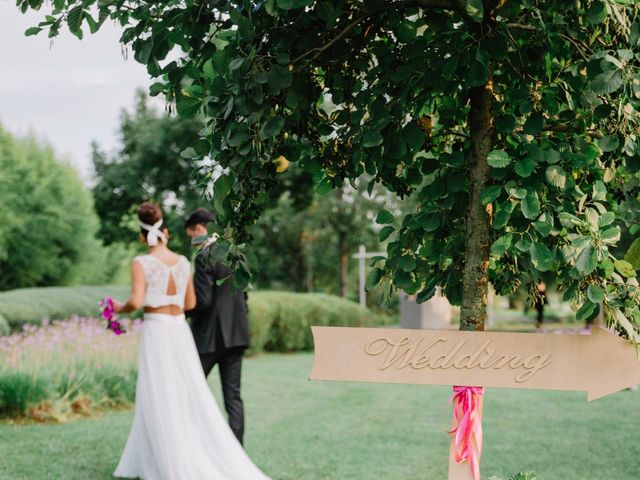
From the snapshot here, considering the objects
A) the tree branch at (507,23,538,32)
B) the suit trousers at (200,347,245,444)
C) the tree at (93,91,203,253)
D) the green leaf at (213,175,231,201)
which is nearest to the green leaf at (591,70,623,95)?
the tree branch at (507,23,538,32)

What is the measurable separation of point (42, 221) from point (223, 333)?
3246 centimetres

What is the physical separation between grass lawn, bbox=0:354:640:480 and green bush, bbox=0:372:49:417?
0.44 metres

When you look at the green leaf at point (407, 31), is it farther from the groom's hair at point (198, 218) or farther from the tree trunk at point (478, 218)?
the groom's hair at point (198, 218)

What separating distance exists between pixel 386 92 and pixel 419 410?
742 centimetres

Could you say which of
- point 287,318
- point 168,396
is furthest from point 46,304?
point 168,396

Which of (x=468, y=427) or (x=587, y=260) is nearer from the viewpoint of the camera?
(x=587, y=260)

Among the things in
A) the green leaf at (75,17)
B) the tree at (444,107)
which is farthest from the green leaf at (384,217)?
the green leaf at (75,17)

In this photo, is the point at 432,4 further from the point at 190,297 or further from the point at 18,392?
the point at 18,392

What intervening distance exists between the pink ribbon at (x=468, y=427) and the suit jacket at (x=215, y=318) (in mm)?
3849

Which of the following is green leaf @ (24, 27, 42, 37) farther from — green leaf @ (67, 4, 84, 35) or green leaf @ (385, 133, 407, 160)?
green leaf @ (385, 133, 407, 160)

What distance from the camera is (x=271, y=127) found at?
2.22 metres

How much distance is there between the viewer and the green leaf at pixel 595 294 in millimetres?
2199

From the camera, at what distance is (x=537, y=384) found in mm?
2355

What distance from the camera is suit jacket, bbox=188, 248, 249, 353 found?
20.6ft
